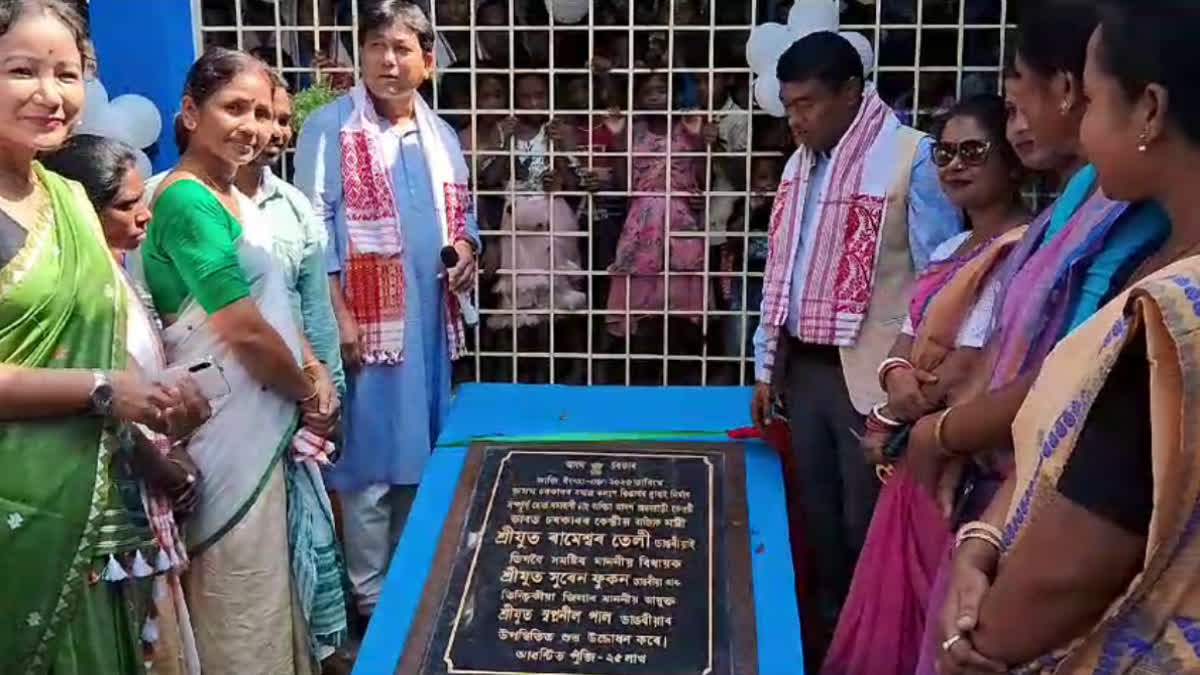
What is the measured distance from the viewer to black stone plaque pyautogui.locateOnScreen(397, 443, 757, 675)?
1.96 m

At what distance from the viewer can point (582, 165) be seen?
4.76 meters

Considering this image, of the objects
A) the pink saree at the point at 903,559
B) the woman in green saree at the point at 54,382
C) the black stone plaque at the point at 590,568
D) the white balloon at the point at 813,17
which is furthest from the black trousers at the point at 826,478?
the woman in green saree at the point at 54,382

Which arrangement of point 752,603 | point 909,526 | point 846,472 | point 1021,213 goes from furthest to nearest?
point 846,472 < point 1021,213 < point 909,526 < point 752,603

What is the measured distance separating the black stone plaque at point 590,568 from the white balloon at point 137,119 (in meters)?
2.00

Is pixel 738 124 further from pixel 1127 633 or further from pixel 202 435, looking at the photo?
pixel 1127 633

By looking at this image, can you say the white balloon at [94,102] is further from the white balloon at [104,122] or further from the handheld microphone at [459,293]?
the handheld microphone at [459,293]

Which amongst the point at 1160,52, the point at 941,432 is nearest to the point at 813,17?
the point at 941,432

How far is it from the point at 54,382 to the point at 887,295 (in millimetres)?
2076

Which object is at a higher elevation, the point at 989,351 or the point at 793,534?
the point at 989,351

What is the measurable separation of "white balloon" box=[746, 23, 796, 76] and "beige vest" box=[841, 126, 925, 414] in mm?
1069

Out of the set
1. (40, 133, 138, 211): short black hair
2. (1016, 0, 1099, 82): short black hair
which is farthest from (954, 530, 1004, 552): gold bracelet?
(40, 133, 138, 211): short black hair

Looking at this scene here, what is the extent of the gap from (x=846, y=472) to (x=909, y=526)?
87cm

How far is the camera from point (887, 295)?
3.13 metres

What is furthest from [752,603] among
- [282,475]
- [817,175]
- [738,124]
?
[738,124]
